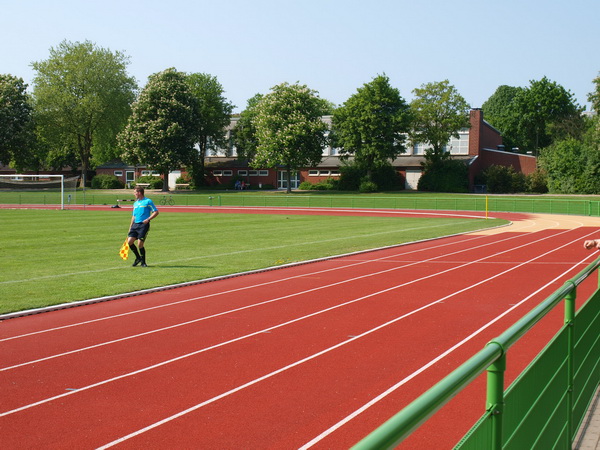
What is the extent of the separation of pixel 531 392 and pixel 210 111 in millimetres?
81588

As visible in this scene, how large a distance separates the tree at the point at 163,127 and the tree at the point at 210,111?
7465 millimetres

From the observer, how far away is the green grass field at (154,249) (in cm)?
1377

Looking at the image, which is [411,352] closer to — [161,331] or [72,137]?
[161,331]

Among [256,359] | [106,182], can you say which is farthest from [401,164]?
[256,359]

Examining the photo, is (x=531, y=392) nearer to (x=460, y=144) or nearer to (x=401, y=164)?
(x=401, y=164)

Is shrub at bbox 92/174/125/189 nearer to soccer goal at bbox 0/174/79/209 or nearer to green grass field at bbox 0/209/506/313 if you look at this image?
soccer goal at bbox 0/174/79/209

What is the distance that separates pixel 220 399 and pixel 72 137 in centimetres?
8166

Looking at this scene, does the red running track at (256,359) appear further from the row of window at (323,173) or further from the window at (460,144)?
the window at (460,144)

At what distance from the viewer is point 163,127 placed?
7138 centimetres

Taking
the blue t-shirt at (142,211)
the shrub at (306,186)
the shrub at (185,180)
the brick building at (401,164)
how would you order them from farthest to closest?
1. the shrub at (185,180)
2. the shrub at (306,186)
3. the brick building at (401,164)
4. the blue t-shirt at (142,211)

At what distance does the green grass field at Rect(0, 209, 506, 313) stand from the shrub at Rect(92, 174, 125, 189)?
46.2m

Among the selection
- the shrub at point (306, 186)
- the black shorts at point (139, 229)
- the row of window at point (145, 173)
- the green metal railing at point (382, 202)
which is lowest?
the green metal railing at point (382, 202)

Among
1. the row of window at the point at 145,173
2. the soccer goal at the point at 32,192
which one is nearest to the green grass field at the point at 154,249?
the soccer goal at the point at 32,192

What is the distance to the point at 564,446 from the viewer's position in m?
4.34
